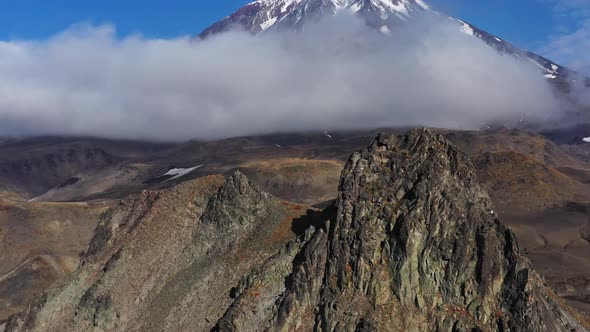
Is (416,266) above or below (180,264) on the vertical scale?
above

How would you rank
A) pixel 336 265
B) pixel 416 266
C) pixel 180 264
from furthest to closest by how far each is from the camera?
pixel 180 264 < pixel 336 265 < pixel 416 266

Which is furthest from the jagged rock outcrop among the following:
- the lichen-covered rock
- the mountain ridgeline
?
the lichen-covered rock

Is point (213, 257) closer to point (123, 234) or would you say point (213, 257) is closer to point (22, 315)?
point (123, 234)

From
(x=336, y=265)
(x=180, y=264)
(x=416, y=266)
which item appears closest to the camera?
(x=416, y=266)

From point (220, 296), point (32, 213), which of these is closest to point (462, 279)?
point (220, 296)

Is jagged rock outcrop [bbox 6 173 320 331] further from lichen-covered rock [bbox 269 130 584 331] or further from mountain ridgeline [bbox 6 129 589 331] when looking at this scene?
lichen-covered rock [bbox 269 130 584 331]

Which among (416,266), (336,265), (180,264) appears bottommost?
(180,264)

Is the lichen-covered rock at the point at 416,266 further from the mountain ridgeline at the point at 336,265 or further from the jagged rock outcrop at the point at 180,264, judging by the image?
the jagged rock outcrop at the point at 180,264

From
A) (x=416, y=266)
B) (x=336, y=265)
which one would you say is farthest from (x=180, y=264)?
(x=416, y=266)

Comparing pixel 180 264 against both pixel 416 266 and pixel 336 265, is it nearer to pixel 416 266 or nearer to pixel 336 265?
pixel 336 265
